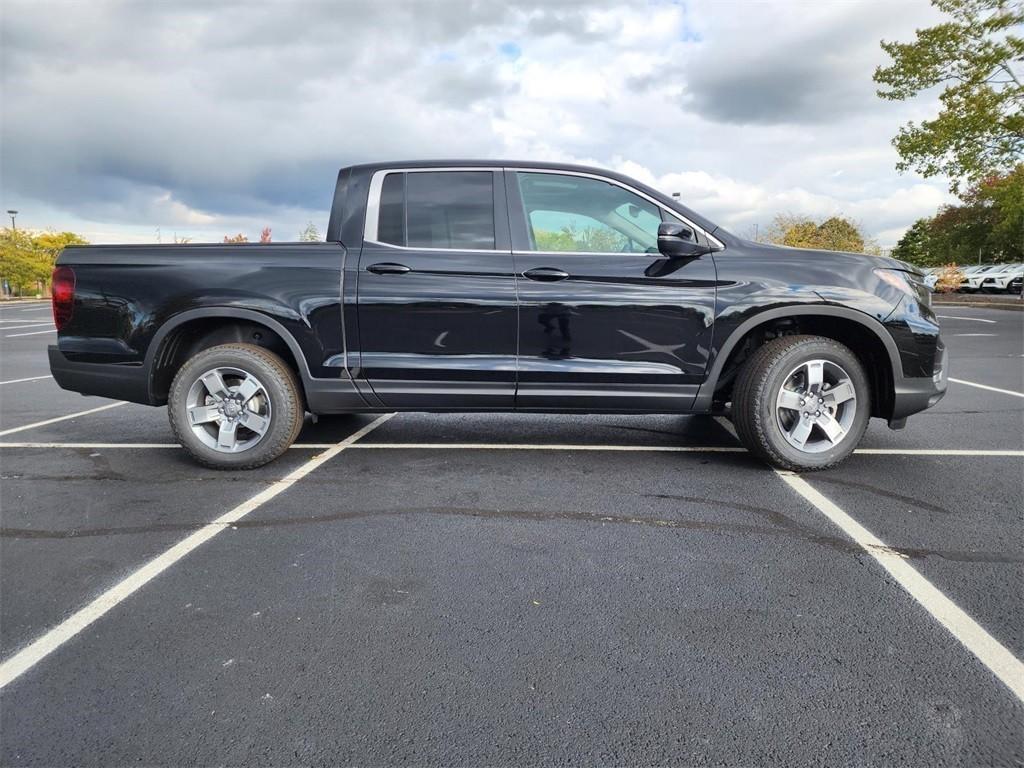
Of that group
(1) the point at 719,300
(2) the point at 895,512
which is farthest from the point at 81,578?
(2) the point at 895,512

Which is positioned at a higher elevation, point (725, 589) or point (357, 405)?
point (357, 405)

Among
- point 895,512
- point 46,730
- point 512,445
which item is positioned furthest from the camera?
point 512,445

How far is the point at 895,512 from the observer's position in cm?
329

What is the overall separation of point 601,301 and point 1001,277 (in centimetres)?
4013

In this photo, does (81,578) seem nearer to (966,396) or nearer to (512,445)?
(512,445)

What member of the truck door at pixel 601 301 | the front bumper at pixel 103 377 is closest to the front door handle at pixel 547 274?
the truck door at pixel 601 301

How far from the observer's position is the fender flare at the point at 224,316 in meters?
3.94

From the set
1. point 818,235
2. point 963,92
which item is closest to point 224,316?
point 963,92

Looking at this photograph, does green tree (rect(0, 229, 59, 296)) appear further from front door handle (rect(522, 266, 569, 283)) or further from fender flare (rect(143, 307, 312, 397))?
front door handle (rect(522, 266, 569, 283))

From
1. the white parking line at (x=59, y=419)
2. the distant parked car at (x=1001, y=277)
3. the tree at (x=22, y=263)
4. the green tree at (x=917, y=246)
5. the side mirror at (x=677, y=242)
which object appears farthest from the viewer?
the green tree at (x=917, y=246)

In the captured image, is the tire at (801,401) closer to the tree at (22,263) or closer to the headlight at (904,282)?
the headlight at (904,282)

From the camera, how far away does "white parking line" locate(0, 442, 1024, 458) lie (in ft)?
14.5

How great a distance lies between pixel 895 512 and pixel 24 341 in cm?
1665

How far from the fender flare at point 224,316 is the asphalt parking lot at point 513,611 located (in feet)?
2.47
